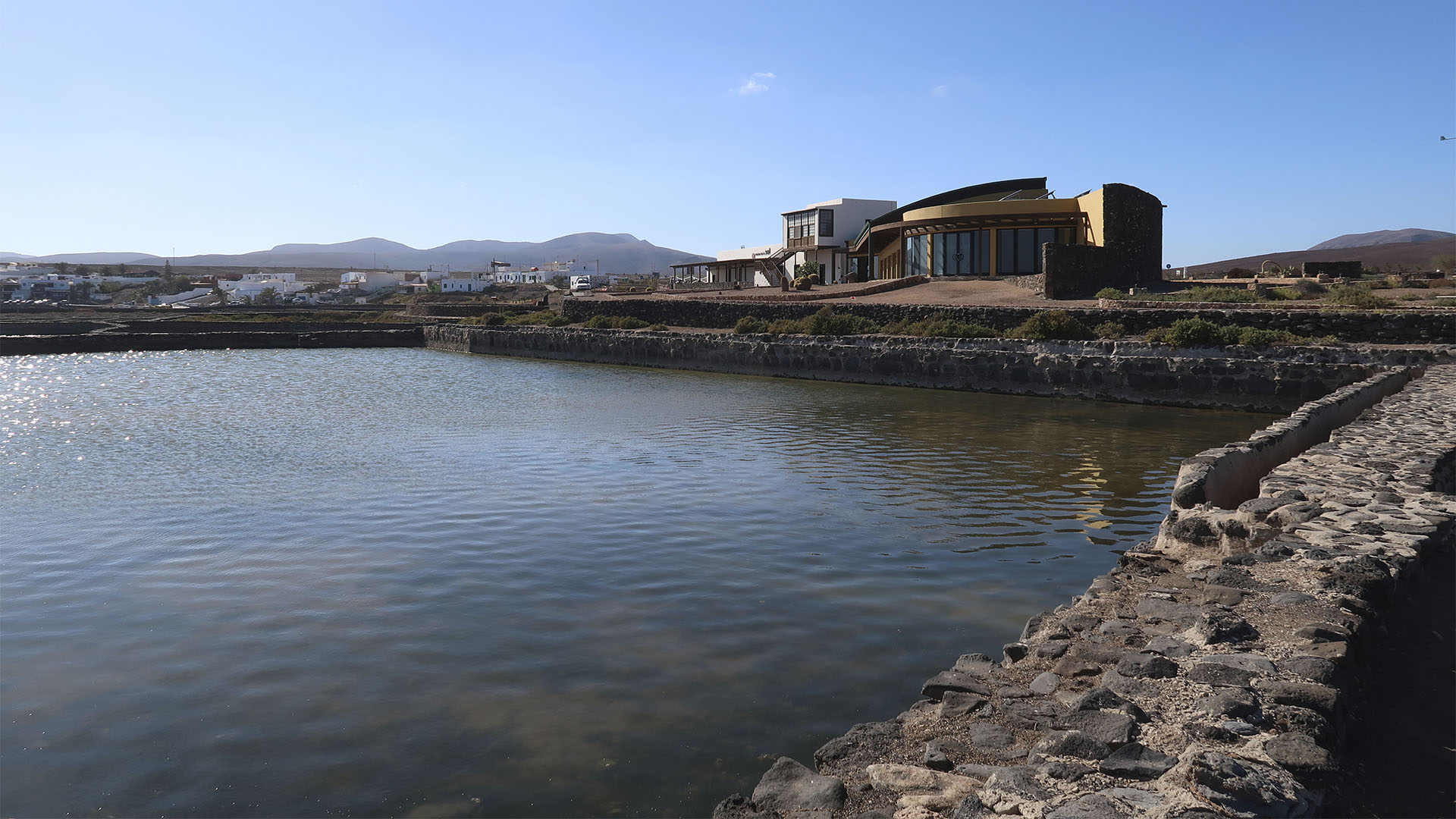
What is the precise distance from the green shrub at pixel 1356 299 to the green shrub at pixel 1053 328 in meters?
6.39

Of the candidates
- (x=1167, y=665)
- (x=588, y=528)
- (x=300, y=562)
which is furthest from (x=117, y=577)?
(x=1167, y=665)

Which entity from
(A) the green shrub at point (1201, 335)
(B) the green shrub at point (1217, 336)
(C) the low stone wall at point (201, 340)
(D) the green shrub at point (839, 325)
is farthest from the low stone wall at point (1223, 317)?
(C) the low stone wall at point (201, 340)

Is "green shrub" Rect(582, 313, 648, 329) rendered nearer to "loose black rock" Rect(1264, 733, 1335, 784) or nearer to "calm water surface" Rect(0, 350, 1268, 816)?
"calm water surface" Rect(0, 350, 1268, 816)

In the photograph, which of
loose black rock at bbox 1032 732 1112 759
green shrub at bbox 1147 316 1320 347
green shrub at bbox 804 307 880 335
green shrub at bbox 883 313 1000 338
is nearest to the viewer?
loose black rock at bbox 1032 732 1112 759

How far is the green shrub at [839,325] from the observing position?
31672 mm

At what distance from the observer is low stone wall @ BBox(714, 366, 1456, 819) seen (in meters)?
3.37

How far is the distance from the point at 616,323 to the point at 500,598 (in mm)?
35349

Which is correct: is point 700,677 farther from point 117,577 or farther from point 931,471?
point 931,471

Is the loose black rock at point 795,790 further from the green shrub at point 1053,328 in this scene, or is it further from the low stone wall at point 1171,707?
the green shrub at point 1053,328

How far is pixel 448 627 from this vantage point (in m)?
6.50

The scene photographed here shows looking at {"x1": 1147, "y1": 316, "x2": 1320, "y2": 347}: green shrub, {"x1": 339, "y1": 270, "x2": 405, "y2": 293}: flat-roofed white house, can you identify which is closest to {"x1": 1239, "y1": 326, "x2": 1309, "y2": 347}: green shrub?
{"x1": 1147, "y1": 316, "x2": 1320, "y2": 347}: green shrub

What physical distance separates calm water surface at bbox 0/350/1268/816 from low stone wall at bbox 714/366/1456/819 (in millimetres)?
642

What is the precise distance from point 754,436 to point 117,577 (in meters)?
9.86

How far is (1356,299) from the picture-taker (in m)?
25.5
